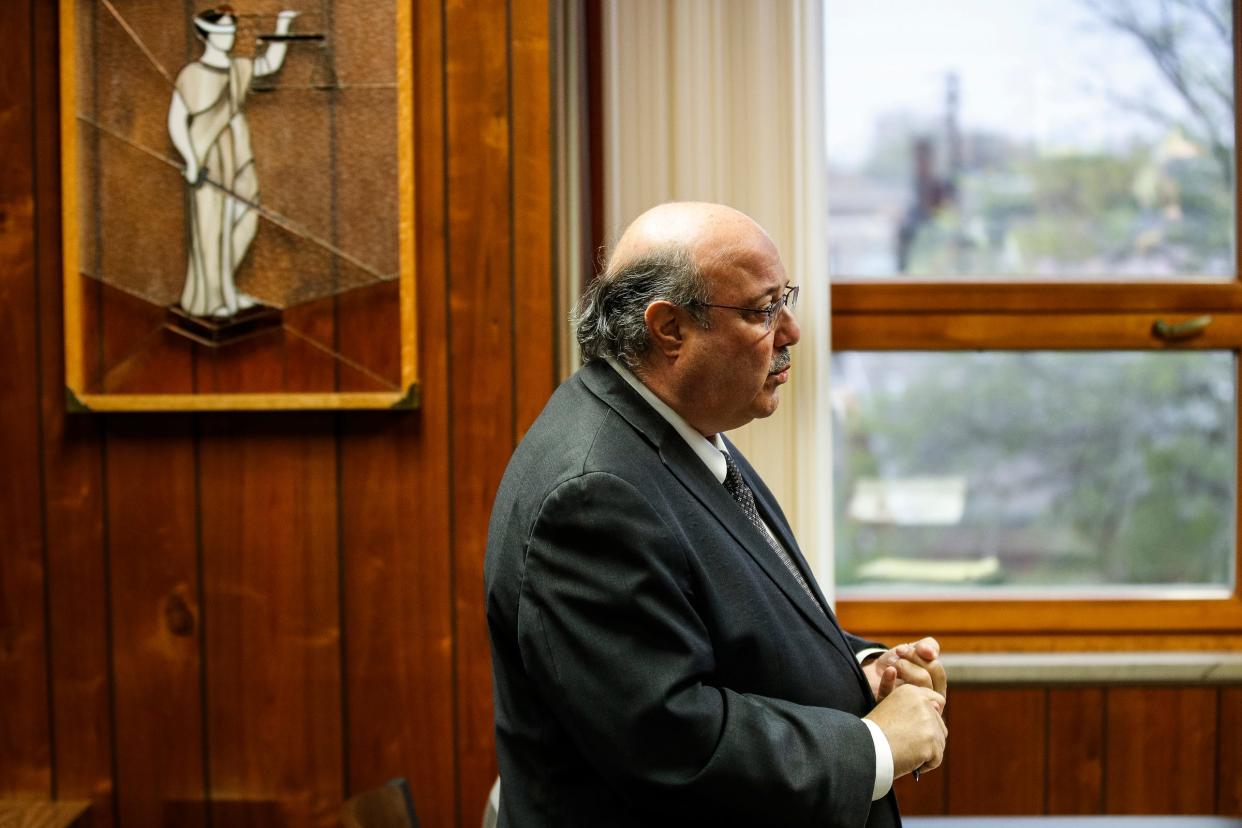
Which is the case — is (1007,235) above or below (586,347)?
above

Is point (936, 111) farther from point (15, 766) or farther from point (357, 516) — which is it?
point (15, 766)

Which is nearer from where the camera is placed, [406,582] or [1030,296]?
[406,582]

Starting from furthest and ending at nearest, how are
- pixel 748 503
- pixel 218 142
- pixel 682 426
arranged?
pixel 218 142 → pixel 748 503 → pixel 682 426

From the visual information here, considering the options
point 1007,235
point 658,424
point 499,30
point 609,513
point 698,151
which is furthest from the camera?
point 1007,235

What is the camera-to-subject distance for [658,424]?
1.26m

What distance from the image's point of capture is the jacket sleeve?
3.51ft

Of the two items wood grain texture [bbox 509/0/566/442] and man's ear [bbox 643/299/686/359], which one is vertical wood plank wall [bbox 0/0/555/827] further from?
man's ear [bbox 643/299/686/359]

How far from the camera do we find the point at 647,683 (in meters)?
1.06

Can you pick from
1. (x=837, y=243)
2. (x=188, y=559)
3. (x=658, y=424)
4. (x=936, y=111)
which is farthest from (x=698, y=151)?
(x=188, y=559)

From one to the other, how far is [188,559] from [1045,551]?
1.78 m

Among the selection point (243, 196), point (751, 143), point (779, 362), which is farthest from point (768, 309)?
point (243, 196)

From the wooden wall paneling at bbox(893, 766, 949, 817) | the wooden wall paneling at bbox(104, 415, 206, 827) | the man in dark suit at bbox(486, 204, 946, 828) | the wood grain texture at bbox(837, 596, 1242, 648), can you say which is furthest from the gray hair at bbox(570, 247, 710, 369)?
the wooden wall paneling at bbox(893, 766, 949, 817)

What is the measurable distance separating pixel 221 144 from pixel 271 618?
0.87m

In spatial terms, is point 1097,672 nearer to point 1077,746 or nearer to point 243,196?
point 1077,746
